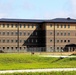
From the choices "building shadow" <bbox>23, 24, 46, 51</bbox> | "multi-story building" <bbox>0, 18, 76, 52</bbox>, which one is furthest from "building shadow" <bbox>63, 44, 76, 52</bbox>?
"building shadow" <bbox>23, 24, 46, 51</bbox>

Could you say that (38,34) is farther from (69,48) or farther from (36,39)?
(69,48)

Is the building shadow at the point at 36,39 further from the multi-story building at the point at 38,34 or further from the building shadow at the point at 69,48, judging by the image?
the building shadow at the point at 69,48

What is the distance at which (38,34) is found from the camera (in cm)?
7088

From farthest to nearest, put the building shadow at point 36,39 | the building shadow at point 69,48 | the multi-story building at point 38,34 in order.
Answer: the building shadow at point 36,39, the multi-story building at point 38,34, the building shadow at point 69,48

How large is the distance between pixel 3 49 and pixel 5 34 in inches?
163

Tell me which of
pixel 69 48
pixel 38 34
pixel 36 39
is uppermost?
pixel 38 34

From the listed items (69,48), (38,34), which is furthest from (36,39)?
(69,48)

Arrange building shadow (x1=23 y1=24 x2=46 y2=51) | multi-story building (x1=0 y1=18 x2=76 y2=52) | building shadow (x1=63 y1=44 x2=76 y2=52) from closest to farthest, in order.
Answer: building shadow (x1=63 y1=44 x2=76 y2=52) < multi-story building (x1=0 y1=18 x2=76 y2=52) < building shadow (x1=23 y1=24 x2=46 y2=51)

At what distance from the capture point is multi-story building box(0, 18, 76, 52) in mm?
67125

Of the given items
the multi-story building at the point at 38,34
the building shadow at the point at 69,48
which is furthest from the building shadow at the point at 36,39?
the building shadow at the point at 69,48

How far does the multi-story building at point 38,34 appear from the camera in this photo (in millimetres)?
67125

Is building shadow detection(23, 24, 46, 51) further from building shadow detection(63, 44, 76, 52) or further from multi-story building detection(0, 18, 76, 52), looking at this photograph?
building shadow detection(63, 44, 76, 52)

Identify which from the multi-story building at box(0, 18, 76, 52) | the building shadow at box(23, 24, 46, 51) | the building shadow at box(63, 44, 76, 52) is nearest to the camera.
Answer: the building shadow at box(63, 44, 76, 52)

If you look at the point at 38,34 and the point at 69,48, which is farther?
the point at 38,34
